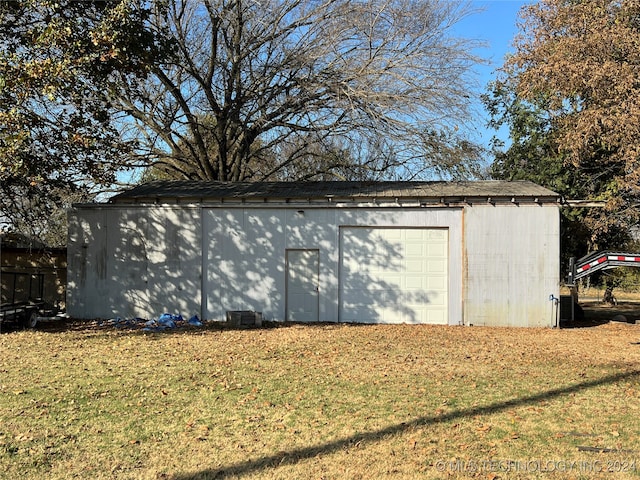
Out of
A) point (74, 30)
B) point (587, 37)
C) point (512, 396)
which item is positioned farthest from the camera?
point (587, 37)

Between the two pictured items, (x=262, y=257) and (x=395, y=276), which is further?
(x=262, y=257)

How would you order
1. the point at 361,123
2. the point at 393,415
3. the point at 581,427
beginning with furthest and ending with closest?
the point at 361,123 → the point at 393,415 → the point at 581,427

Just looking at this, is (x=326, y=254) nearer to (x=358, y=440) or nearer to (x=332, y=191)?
(x=332, y=191)

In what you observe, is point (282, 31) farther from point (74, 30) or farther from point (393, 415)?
point (393, 415)

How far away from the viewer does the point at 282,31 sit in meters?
18.6

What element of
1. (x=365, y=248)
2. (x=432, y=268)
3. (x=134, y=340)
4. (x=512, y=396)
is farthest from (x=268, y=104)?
(x=512, y=396)

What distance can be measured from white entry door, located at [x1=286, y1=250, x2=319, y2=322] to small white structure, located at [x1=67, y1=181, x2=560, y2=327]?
3 cm

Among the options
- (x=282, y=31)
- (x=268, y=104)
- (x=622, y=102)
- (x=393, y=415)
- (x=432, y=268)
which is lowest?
(x=393, y=415)

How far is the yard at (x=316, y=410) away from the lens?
467 cm

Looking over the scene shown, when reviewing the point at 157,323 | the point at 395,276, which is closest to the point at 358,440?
the point at 395,276

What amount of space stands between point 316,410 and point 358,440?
104 centimetres

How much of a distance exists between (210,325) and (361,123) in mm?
8326

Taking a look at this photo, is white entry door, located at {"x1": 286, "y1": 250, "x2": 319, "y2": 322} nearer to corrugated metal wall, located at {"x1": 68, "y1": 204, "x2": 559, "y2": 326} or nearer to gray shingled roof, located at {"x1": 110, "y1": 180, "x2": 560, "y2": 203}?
corrugated metal wall, located at {"x1": 68, "y1": 204, "x2": 559, "y2": 326}

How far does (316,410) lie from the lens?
20.3 ft
